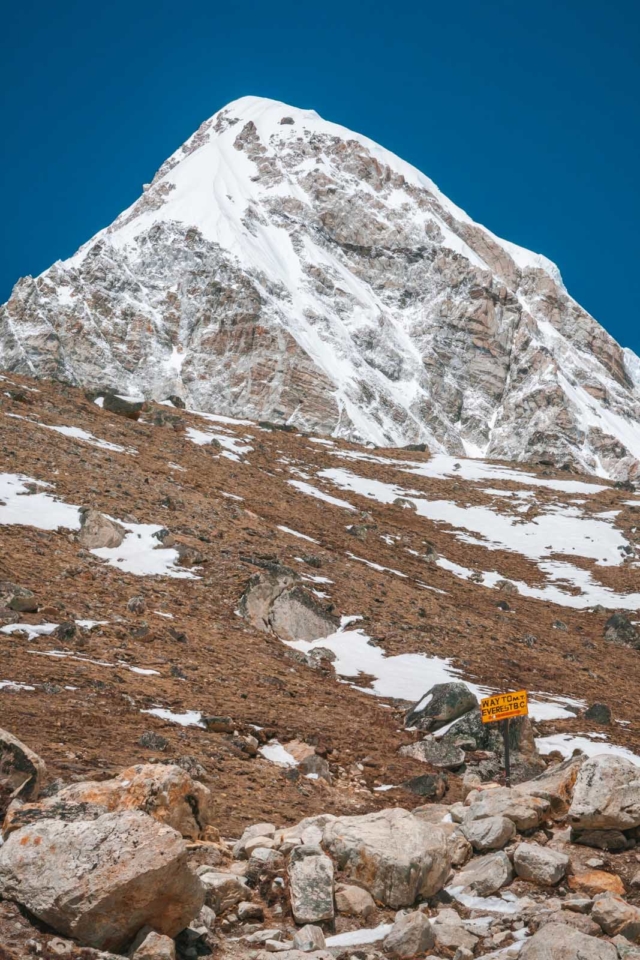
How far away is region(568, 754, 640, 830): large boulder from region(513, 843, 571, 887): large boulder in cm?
83

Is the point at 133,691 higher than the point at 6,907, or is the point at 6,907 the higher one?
the point at 6,907

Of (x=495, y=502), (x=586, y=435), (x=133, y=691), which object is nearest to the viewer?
(x=133, y=691)

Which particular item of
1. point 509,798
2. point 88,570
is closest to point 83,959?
point 509,798

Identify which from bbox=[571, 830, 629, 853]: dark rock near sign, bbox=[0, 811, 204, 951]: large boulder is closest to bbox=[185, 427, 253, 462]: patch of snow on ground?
bbox=[571, 830, 629, 853]: dark rock near sign

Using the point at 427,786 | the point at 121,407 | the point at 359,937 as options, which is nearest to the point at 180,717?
the point at 427,786

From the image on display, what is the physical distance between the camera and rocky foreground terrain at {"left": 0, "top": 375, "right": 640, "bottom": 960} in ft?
20.1

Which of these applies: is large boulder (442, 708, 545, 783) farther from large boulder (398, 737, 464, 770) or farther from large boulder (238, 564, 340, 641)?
large boulder (238, 564, 340, 641)

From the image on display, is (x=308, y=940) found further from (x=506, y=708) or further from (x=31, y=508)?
(x=31, y=508)

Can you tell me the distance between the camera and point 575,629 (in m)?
25.0

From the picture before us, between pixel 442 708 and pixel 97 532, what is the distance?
32.5 ft

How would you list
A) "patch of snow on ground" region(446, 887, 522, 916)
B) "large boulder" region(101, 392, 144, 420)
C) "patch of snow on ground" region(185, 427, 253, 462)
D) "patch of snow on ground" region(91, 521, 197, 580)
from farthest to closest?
"large boulder" region(101, 392, 144, 420) < "patch of snow on ground" region(185, 427, 253, 462) < "patch of snow on ground" region(91, 521, 197, 580) < "patch of snow on ground" region(446, 887, 522, 916)

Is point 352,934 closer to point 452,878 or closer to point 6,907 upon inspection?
point 452,878

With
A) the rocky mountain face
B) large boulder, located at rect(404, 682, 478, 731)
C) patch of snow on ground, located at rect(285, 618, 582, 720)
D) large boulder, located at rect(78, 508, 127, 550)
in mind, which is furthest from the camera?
the rocky mountain face

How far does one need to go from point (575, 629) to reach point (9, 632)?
1755 cm
